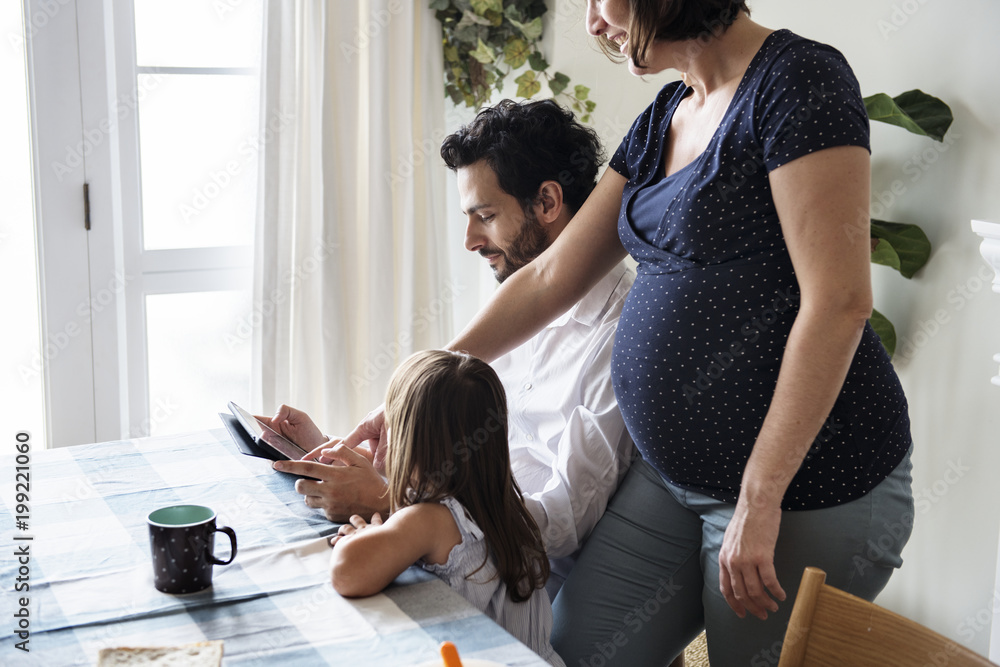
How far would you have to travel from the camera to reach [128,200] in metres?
2.53

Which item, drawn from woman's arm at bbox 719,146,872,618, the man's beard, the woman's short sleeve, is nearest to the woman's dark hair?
the woman's short sleeve

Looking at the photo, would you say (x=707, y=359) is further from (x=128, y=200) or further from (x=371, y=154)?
(x=128, y=200)

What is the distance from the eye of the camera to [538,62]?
2697 mm

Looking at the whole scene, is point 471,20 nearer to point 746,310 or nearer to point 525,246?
point 525,246

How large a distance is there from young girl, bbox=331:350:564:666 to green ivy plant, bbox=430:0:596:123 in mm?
1659

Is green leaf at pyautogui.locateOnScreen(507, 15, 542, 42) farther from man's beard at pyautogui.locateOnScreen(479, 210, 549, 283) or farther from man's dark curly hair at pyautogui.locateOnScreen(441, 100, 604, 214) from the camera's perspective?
man's beard at pyautogui.locateOnScreen(479, 210, 549, 283)

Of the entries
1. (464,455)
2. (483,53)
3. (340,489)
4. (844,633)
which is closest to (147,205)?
(483,53)

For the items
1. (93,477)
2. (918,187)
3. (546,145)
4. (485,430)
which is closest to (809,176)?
(485,430)

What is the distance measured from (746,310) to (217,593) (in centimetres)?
70

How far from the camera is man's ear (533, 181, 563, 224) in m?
1.67

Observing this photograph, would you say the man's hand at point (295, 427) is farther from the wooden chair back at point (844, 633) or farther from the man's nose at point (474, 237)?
the wooden chair back at point (844, 633)

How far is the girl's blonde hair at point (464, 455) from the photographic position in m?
1.12

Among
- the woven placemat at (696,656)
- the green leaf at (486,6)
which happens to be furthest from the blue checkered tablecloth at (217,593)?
the green leaf at (486,6)

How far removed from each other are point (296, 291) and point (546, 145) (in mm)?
1203
